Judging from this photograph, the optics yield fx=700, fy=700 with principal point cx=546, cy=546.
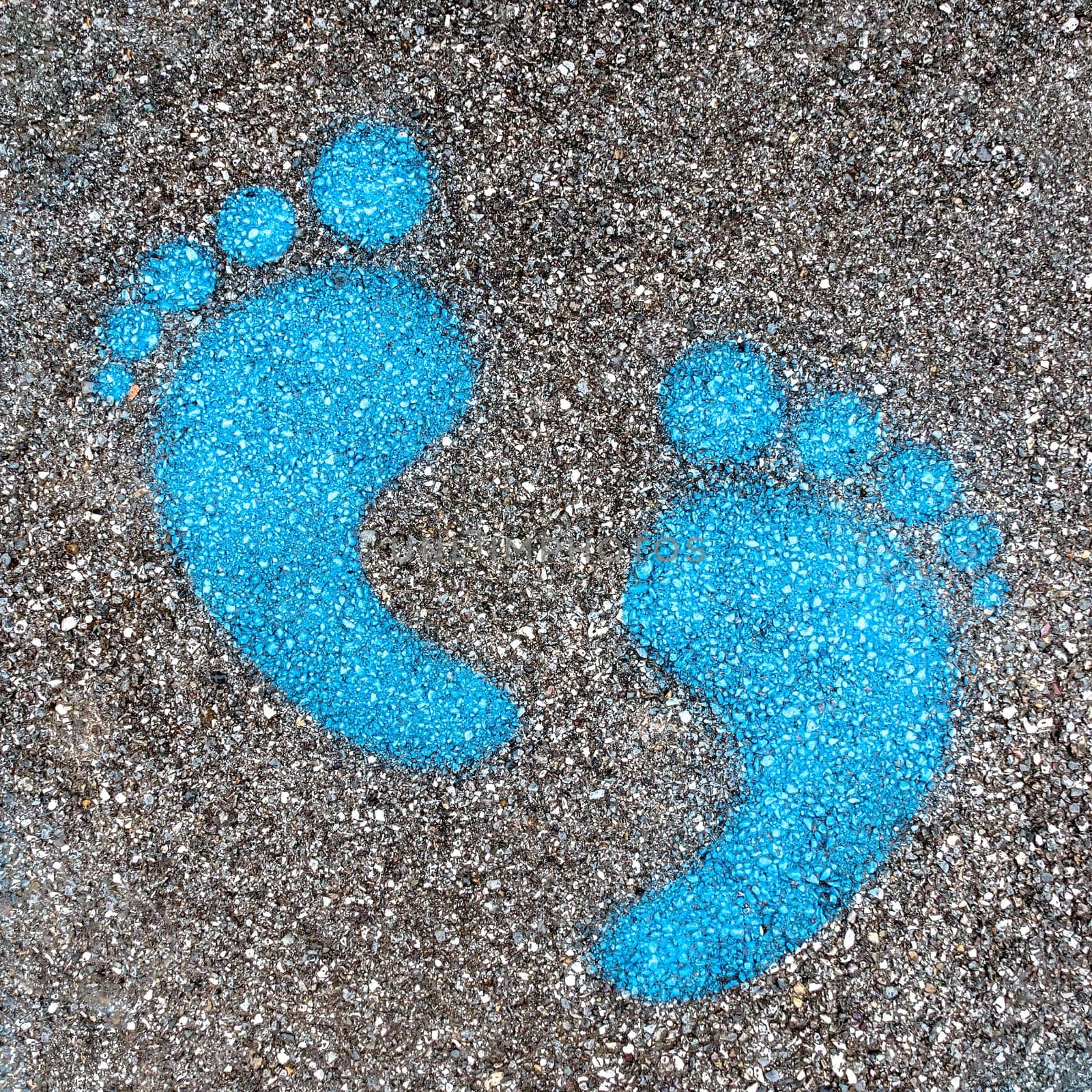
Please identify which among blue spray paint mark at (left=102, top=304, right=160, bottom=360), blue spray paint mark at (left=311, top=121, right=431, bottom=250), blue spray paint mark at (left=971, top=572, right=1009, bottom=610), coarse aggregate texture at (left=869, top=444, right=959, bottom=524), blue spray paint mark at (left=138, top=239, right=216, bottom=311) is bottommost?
blue spray paint mark at (left=102, top=304, right=160, bottom=360)

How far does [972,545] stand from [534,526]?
133 cm

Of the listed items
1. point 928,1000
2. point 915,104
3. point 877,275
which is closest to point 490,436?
point 877,275

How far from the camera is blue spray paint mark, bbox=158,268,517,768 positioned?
2148 millimetres

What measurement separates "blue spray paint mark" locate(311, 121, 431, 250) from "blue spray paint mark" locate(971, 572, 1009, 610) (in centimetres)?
207

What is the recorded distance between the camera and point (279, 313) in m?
2.21

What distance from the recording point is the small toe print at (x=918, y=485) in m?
2.13

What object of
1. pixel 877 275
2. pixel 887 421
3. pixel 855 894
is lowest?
pixel 855 894

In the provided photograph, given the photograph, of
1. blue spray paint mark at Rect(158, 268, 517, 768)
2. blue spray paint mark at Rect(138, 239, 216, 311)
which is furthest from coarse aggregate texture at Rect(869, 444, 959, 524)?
blue spray paint mark at Rect(138, 239, 216, 311)

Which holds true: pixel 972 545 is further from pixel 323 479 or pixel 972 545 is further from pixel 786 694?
pixel 323 479

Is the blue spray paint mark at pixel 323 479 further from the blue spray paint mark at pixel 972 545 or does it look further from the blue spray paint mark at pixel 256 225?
the blue spray paint mark at pixel 972 545

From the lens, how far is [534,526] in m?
2.18

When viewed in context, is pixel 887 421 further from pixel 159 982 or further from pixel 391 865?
pixel 159 982

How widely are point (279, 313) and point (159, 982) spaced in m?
2.09

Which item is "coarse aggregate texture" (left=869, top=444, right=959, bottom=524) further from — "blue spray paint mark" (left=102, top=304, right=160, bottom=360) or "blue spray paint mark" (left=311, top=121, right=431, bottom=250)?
"blue spray paint mark" (left=102, top=304, right=160, bottom=360)
